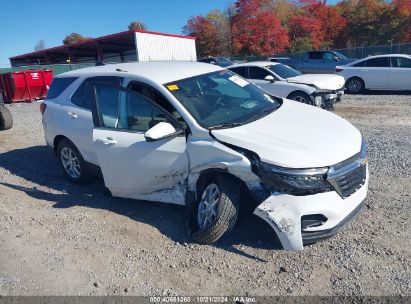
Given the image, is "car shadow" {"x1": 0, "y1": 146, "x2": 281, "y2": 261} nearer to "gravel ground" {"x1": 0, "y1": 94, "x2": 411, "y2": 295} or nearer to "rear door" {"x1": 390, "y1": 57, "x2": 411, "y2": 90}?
"gravel ground" {"x1": 0, "y1": 94, "x2": 411, "y2": 295}

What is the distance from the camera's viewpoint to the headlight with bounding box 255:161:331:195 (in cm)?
303

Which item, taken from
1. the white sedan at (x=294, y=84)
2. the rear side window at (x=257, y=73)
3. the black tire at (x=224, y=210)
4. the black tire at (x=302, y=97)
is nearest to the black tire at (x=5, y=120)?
the white sedan at (x=294, y=84)

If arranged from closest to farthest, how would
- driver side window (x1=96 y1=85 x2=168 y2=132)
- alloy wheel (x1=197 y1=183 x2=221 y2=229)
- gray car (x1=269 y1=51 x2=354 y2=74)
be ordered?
alloy wheel (x1=197 y1=183 x2=221 y2=229) → driver side window (x1=96 y1=85 x2=168 y2=132) → gray car (x1=269 y1=51 x2=354 y2=74)

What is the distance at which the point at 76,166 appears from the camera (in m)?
5.34

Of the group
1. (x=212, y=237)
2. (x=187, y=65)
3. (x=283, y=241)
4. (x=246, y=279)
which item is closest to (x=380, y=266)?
(x=283, y=241)

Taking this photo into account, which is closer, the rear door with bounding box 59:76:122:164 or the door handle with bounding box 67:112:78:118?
the rear door with bounding box 59:76:122:164

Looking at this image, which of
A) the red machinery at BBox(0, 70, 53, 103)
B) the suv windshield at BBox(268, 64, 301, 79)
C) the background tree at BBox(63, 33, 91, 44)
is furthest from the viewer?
the background tree at BBox(63, 33, 91, 44)

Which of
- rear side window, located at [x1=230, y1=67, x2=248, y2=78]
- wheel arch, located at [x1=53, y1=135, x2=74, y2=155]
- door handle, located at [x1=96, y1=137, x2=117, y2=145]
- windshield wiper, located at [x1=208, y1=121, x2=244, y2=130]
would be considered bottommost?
wheel arch, located at [x1=53, y1=135, x2=74, y2=155]

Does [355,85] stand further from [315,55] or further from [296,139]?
[296,139]

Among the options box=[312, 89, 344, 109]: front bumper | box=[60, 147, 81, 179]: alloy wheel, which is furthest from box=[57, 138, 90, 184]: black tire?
box=[312, 89, 344, 109]: front bumper

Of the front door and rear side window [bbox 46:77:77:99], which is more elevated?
rear side window [bbox 46:77:77:99]

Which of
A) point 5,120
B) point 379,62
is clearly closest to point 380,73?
point 379,62

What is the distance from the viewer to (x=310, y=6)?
42.6 metres

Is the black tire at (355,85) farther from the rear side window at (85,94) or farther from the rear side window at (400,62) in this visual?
the rear side window at (85,94)
